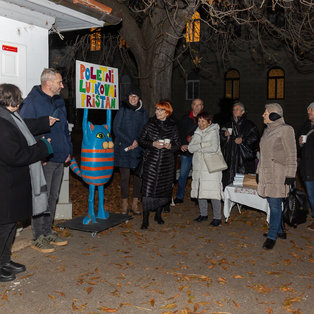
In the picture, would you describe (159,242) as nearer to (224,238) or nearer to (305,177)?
(224,238)

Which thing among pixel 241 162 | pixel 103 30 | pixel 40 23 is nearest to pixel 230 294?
pixel 241 162

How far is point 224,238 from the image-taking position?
6.61m

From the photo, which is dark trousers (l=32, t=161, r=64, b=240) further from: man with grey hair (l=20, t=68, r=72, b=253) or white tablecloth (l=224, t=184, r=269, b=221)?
white tablecloth (l=224, t=184, r=269, b=221)

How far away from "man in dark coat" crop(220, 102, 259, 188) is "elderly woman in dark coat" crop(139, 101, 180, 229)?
4.31ft

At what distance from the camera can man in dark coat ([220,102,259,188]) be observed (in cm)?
778

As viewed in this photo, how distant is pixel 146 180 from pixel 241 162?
200 cm

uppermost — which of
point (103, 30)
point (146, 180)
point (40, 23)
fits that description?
point (103, 30)

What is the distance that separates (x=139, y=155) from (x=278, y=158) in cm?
267

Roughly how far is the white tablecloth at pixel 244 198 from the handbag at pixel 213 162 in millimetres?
438

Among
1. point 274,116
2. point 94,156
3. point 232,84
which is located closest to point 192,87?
point 232,84

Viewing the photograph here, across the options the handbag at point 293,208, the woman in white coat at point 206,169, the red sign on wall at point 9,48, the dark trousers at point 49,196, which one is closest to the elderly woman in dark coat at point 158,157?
the woman in white coat at point 206,169

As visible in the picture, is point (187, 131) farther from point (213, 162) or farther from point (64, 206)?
point (64, 206)

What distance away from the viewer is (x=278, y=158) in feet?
19.2

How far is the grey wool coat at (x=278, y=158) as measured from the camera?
5828mm
